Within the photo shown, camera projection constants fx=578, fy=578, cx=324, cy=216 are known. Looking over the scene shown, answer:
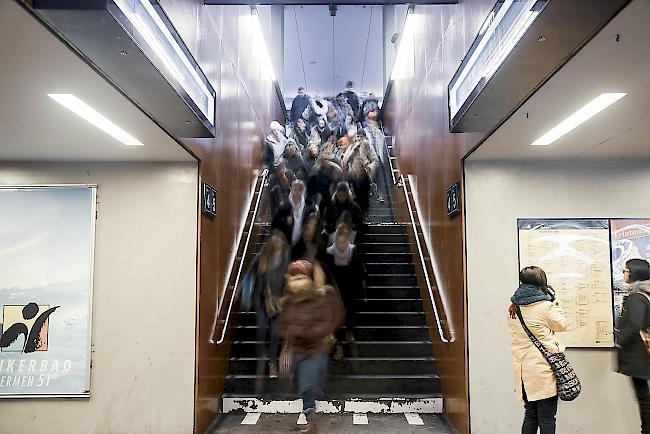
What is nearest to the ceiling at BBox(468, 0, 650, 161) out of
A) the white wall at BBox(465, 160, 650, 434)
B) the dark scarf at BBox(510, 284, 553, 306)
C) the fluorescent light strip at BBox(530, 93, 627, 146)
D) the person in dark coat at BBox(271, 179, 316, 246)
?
the fluorescent light strip at BBox(530, 93, 627, 146)

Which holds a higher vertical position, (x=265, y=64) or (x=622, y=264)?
(x=265, y=64)

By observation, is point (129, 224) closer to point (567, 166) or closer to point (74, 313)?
point (74, 313)

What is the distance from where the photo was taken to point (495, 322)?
5133 millimetres

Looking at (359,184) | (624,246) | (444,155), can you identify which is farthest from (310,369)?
(359,184)

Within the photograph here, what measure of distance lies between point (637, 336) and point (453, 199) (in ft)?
6.43

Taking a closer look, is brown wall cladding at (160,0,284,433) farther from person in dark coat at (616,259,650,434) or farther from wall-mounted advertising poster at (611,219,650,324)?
wall-mounted advertising poster at (611,219,650,324)

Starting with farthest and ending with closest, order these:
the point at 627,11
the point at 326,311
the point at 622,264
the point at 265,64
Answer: the point at 265,64
the point at 622,264
the point at 326,311
the point at 627,11

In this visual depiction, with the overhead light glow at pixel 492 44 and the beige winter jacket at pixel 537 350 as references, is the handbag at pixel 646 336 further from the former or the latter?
the overhead light glow at pixel 492 44

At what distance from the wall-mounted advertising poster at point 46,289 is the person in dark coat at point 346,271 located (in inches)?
103

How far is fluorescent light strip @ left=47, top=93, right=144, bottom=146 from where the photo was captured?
11.7ft

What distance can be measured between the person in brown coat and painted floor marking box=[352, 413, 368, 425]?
3.03 ft

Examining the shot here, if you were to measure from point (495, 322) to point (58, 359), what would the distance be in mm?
3962

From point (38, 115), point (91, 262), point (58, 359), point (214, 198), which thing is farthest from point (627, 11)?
point (58, 359)

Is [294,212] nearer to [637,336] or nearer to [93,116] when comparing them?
[93,116]
